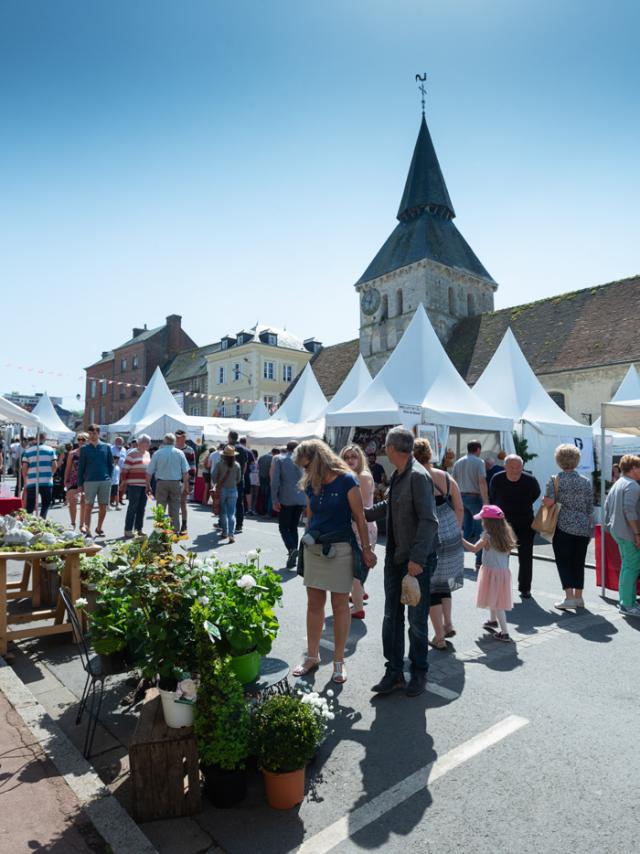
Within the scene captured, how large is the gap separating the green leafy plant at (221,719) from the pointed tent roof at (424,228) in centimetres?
3585

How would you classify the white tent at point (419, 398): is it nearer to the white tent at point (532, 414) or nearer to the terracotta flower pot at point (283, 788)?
the white tent at point (532, 414)

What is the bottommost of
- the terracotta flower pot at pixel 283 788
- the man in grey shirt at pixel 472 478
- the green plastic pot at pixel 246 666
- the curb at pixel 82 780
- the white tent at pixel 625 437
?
the curb at pixel 82 780

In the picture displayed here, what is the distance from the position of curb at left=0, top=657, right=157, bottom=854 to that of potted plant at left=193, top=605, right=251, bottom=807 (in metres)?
0.37

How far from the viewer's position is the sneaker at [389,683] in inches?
152

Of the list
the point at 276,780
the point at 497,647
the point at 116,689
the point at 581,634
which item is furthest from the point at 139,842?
the point at 581,634

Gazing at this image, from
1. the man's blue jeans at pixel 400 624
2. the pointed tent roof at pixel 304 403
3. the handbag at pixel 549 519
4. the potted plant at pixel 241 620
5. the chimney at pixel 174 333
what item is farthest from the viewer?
the chimney at pixel 174 333

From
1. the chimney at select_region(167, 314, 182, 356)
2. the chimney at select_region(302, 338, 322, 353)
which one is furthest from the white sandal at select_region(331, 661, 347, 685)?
the chimney at select_region(167, 314, 182, 356)

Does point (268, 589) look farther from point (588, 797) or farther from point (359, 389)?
point (359, 389)

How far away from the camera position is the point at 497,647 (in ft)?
15.8

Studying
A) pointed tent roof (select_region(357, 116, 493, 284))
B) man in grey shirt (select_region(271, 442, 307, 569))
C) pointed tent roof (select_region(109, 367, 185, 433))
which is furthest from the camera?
Result: pointed tent roof (select_region(357, 116, 493, 284))

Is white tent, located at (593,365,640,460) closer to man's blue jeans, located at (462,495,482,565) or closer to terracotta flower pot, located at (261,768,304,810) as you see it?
man's blue jeans, located at (462,495,482,565)

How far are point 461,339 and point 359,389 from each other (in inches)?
691

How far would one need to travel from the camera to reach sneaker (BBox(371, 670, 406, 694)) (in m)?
3.86

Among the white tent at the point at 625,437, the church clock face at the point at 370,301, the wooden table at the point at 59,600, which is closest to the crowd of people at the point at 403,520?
the wooden table at the point at 59,600
